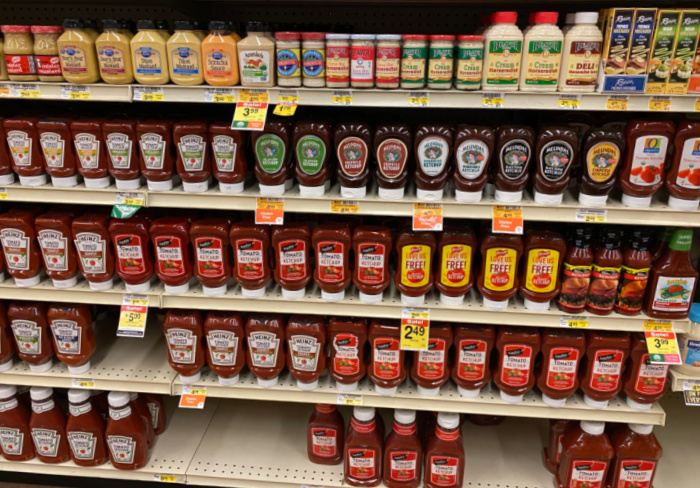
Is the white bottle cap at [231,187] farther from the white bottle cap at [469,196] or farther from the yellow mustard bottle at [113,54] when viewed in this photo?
the white bottle cap at [469,196]

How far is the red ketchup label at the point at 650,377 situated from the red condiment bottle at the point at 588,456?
218 millimetres

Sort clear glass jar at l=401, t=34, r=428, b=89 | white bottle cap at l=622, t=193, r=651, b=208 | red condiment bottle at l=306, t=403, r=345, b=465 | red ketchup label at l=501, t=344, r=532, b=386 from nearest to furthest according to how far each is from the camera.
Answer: clear glass jar at l=401, t=34, r=428, b=89 → white bottle cap at l=622, t=193, r=651, b=208 → red ketchup label at l=501, t=344, r=532, b=386 → red condiment bottle at l=306, t=403, r=345, b=465

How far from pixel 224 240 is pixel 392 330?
2.41 feet

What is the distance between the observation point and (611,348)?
195cm

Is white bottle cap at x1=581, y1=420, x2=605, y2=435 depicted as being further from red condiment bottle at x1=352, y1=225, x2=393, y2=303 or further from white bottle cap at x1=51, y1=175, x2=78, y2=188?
white bottle cap at x1=51, y1=175, x2=78, y2=188

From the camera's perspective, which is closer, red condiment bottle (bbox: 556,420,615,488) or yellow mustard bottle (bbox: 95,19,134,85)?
yellow mustard bottle (bbox: 95,19,134,85)

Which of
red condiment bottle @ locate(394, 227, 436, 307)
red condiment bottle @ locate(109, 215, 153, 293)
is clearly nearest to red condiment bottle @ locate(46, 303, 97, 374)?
red condiment bottle @ locate(109, 215, 153, 293)

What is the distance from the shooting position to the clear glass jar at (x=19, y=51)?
1806 millimetres

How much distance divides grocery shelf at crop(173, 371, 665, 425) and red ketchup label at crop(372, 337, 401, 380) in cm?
10

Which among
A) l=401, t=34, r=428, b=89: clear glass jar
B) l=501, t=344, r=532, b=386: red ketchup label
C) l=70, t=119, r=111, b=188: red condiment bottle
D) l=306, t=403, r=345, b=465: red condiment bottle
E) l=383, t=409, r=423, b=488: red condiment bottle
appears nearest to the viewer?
l=401, t=34, r=428, b=89: clear glass jar

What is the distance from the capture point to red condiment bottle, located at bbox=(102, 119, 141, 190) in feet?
6.19

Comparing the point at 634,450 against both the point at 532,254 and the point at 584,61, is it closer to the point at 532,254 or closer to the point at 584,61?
the point at 532,254

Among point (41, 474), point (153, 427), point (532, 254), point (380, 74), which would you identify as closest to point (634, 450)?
point (532, 254)

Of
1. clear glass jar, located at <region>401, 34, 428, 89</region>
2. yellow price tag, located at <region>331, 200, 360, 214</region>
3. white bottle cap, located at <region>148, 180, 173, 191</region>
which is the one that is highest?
clear glass jar, located at <region>401, 34, 428, 89</region>
